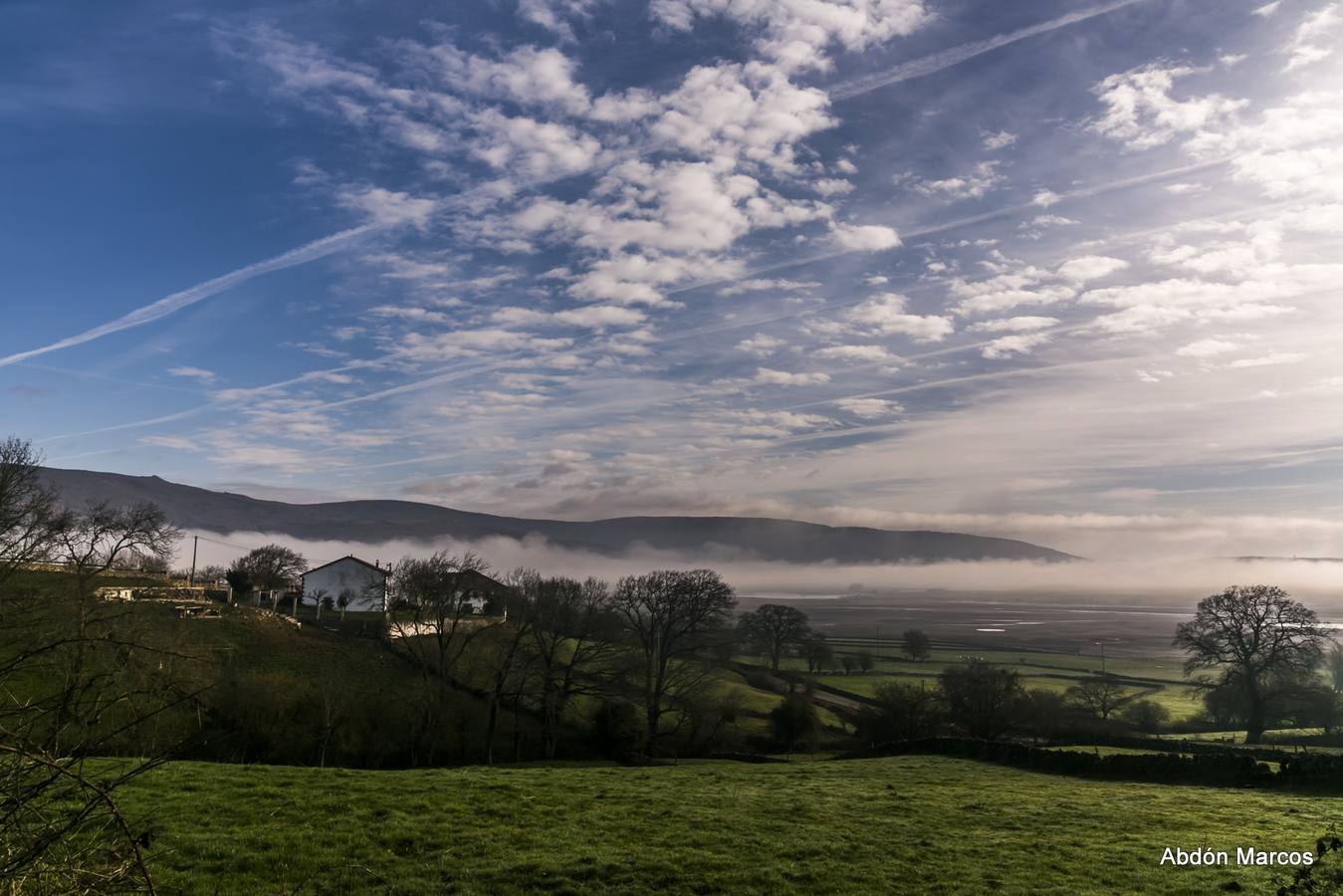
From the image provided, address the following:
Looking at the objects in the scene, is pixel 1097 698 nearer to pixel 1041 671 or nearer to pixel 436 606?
pixel 1041 671

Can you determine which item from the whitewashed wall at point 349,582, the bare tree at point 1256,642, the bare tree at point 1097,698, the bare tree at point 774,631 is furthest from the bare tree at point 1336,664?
the whitewashed wall at point 349,582

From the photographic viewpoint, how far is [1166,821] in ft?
63.1

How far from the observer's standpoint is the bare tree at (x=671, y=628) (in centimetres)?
5925

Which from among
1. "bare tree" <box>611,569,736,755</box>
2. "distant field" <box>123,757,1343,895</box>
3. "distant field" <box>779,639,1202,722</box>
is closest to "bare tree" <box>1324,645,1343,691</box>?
"distant field" <box>779,639,1202,722</box>

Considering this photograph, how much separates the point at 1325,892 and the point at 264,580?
9579 centimetres

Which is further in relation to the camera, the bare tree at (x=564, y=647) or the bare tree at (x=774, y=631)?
the bare tree at (x=774, y=631)

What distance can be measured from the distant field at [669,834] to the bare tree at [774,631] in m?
68.9

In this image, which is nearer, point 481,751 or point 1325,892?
point 1325,892

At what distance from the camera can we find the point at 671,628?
63656mm

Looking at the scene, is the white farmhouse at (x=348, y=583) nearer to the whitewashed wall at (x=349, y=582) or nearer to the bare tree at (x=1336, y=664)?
the whitewashed wall at (x=349, y=582)

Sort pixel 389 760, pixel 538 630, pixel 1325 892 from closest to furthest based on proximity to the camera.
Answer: pixel 1325 892 < pixel 389 760 < pixel 538 630

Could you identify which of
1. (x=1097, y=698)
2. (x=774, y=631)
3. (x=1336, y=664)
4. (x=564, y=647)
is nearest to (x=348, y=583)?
(x=564, y=647)

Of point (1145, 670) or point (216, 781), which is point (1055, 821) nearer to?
point (216, 781)

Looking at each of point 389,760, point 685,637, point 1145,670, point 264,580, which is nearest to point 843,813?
point 389,760
